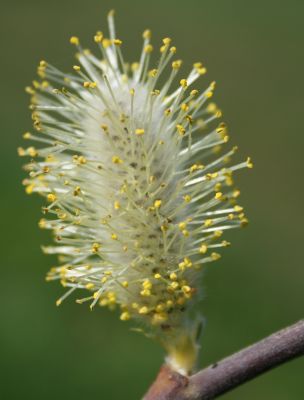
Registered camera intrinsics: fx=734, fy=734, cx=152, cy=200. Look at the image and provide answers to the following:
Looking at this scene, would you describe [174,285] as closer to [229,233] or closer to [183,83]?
[183,83]

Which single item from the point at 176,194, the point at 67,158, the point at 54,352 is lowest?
the point at 54,352

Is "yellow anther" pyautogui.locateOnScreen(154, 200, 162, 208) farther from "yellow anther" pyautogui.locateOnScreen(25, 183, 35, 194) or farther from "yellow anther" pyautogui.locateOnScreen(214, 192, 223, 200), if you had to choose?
"yellow anther" pyautogui.locateOnScreen(25, 183, 35, 194)

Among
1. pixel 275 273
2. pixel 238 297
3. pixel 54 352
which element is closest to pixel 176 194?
pixel 54 352

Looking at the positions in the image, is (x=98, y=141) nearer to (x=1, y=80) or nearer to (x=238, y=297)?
(x=238, y=297)

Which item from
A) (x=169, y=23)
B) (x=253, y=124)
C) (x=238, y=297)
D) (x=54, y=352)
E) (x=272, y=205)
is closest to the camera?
(x=54, y=352)

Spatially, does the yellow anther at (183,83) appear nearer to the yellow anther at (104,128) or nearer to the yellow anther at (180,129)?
the yellow anther at (180,129)

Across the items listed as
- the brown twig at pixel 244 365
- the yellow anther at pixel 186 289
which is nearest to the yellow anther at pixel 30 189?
the yellow anther at pixel 186 289
